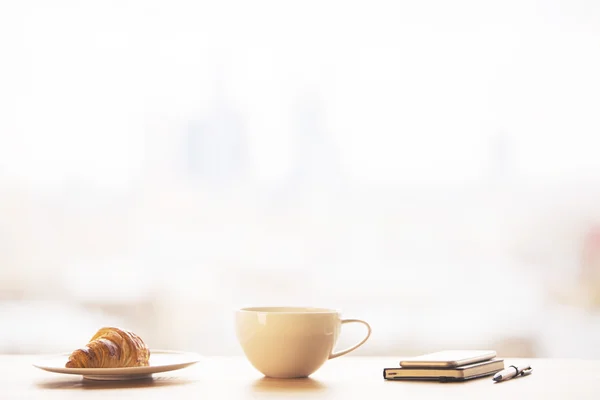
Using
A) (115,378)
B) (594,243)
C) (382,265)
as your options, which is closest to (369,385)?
(115,378)

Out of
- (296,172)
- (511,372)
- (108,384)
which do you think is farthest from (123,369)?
(296,172)

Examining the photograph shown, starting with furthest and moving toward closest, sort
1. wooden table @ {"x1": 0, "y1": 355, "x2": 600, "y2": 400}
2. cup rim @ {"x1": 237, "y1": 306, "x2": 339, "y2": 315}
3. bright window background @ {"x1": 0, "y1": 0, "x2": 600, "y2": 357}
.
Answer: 1. bright window background @ {"x1": 0, "y1": 0, "x2": 600, "y2": 357}
2. cup rim @ {"x1": 237, "y1": 306, "x2": 339, "y2": 315}
3. wooden table @ {"x1": 0, "y1": 355, "x2": 600, "y2": 400}

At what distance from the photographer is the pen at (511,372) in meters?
1.02

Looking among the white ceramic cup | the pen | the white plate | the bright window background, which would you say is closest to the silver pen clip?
the pen

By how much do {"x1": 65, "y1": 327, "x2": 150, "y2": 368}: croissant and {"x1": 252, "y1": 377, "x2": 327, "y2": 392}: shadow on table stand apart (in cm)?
16

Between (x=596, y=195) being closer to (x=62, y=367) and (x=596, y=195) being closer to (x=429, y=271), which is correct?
(x=429, y=271)

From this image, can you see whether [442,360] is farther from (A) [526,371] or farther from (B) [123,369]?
(B) [123,369]

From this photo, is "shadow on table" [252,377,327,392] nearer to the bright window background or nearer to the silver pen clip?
the silver pen clip

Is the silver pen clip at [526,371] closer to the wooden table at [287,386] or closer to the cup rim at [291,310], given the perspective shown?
the wooden table at [287,386]

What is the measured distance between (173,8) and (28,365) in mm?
910

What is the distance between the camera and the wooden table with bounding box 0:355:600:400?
36.3 inches

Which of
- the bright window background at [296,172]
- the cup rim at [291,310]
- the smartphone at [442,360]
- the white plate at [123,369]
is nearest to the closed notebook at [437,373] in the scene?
the smartphone at [442,360]

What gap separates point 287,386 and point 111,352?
0.23 metres

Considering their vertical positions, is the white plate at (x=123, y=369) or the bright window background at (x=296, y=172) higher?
the bright window background at (x=296, y=172)
